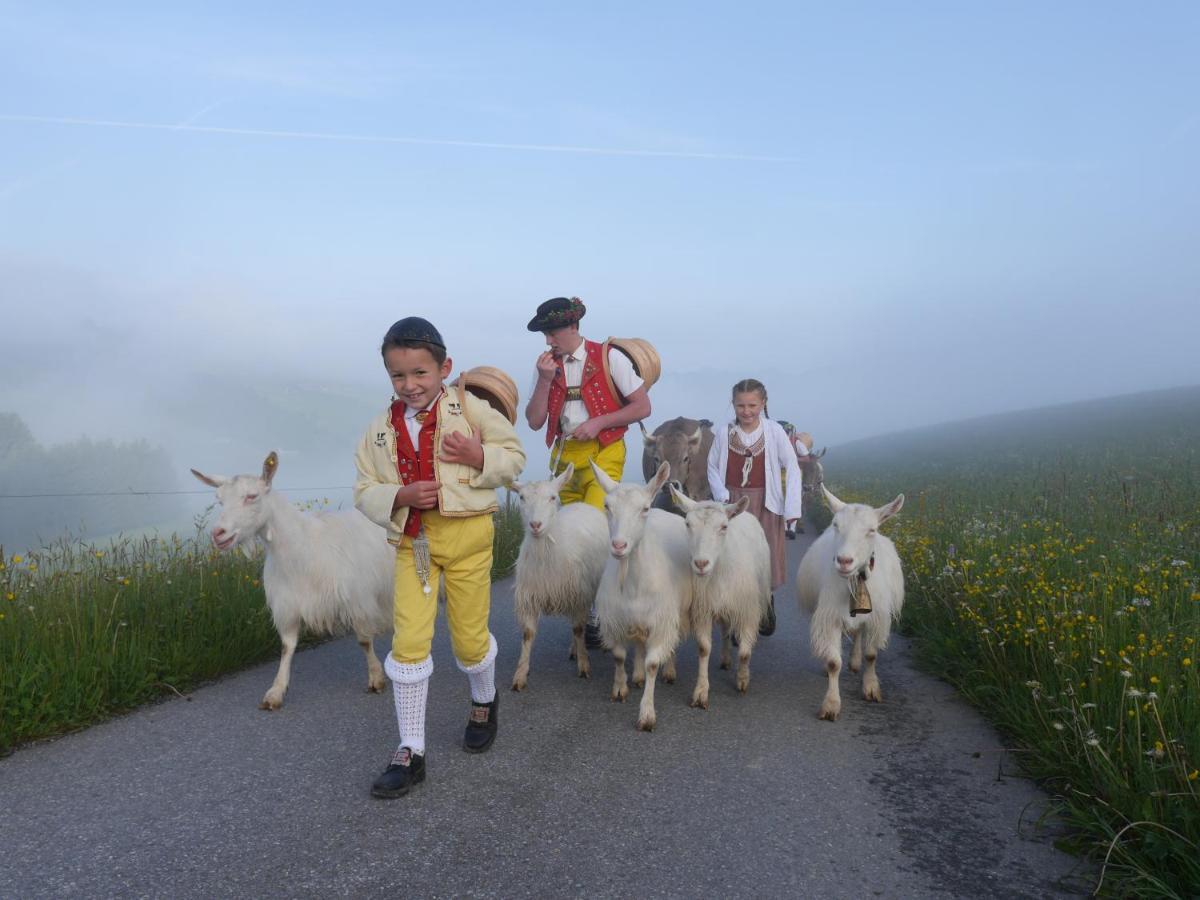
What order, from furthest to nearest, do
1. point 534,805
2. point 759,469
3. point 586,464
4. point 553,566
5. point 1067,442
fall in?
1. point 1067,442
2. point 759,469
3. point 586,464
4. point 553,566
5. point 534,805

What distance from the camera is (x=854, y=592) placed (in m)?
6.33

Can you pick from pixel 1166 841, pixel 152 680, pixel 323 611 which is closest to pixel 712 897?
pixel 1166 841

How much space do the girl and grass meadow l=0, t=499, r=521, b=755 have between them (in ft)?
13.7

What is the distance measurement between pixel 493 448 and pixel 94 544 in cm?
523

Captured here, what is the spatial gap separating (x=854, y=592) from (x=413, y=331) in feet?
12.1

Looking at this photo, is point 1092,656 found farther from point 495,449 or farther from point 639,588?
point 495,449

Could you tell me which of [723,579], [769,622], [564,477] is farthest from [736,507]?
[769,622]

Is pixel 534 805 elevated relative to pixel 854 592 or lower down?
lower down

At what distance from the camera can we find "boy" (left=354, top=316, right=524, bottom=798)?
15.8ft

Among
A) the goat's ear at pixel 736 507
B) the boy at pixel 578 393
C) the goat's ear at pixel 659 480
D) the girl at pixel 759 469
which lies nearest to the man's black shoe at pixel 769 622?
the girl at pixel 759 469

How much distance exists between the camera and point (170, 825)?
4.11 m

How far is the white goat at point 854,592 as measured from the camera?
20.2 ft

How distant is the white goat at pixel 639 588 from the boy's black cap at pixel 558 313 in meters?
1.45

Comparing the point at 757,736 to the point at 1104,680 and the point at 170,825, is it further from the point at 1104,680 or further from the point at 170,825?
the point at 170,825
